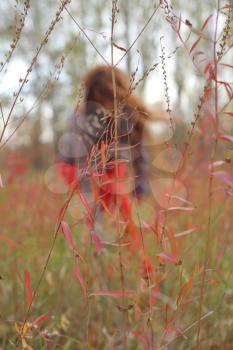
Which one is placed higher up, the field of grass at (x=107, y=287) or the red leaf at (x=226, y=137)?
the red leaf at (x=226, y=137)

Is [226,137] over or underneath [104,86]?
underneath

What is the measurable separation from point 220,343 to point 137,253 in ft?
1.73

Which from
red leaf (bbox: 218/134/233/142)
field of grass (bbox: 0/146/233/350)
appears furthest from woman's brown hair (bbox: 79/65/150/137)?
red leaf (bbox: 218/134/233/142)

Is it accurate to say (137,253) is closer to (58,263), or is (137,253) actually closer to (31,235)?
(58,263)

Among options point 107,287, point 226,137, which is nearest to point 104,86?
point 107,287

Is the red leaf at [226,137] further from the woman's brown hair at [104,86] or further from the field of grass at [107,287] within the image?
the woman's brown hair at [104,86]

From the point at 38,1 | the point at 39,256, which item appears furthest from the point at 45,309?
the point at 38,1

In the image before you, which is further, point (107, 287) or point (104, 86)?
point (104, 86)

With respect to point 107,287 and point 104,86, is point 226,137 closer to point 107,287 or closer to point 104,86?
point 107,287

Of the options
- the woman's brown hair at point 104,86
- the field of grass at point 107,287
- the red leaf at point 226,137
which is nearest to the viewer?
the red leaf at point 226,137

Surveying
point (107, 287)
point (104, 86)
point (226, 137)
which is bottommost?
point (107, 287)

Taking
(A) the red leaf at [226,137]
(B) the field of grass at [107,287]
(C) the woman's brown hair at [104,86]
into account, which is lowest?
(B) the field of grass at [107,287]

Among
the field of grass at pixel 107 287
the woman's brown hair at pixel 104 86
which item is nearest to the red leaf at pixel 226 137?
the field of grass at pixel 107 287

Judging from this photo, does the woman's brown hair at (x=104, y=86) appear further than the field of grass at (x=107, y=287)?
Yes
